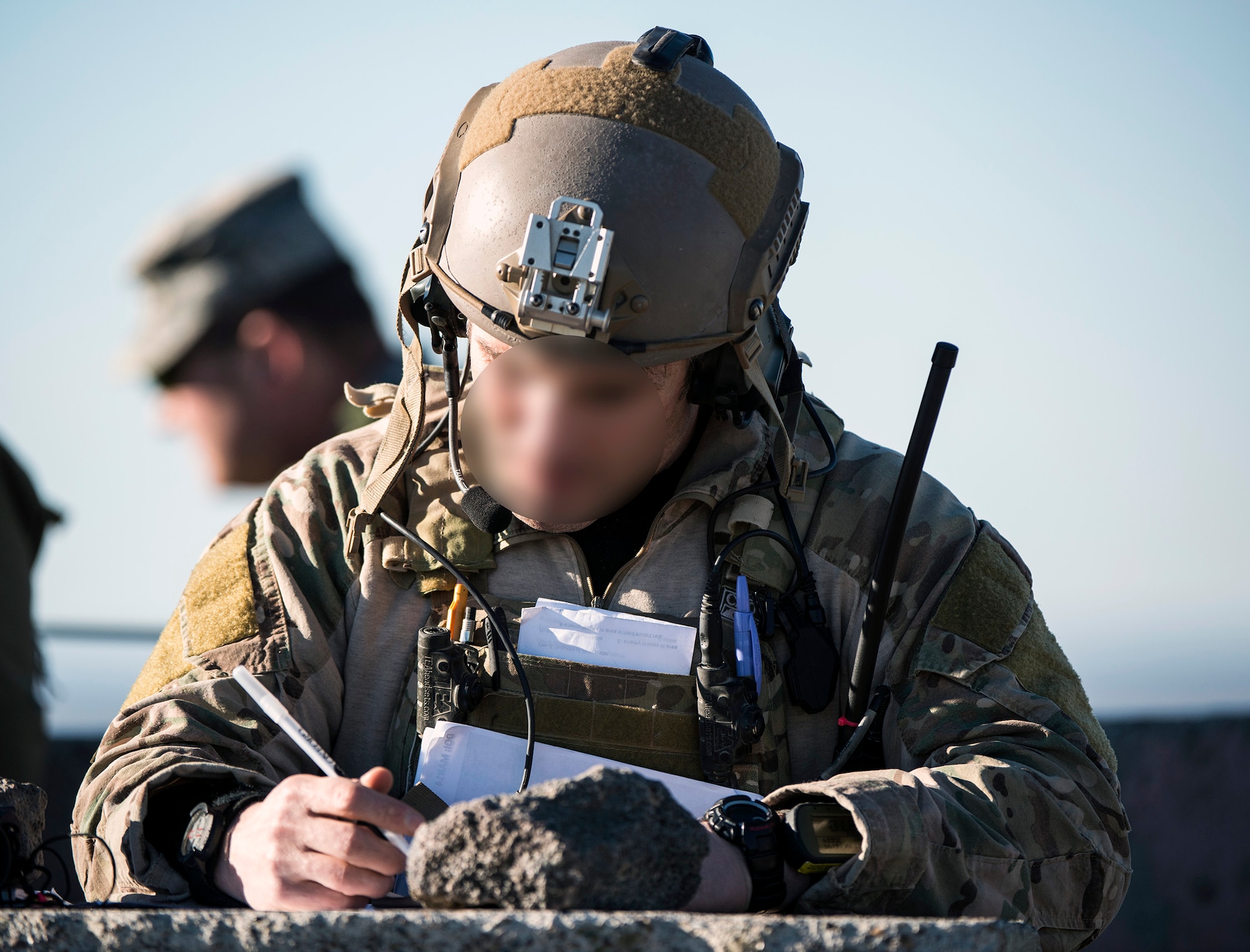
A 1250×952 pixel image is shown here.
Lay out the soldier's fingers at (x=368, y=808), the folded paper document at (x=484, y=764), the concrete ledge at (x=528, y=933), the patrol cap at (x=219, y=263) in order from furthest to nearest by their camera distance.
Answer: the patrol cap at (x=219, y=263), the folded paper document at (x=484, y=764), the soldier's fingers at (x=368, y=808), the concrete ledge at (x=528, y=933)

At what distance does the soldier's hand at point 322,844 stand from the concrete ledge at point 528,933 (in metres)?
0.26

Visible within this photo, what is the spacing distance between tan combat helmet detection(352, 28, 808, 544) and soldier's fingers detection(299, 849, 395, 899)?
88 cm

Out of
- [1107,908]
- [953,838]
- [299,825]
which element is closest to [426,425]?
[299,825]

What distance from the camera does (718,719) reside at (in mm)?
2330

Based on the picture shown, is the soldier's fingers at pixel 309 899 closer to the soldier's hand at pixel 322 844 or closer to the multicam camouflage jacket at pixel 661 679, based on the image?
the soldier's hand at pixel 322 844

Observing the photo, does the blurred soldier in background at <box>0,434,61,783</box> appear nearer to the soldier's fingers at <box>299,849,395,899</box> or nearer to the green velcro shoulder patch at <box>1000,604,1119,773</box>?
the soldier's fingers at <box>299,849,395,899</box>

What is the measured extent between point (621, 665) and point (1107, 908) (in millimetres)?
937

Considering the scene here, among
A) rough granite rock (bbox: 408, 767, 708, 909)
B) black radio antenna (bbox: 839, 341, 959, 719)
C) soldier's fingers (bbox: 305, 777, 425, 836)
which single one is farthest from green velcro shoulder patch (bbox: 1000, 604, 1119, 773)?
soldier's fingers (bbox: 305, 777, 425, 836)

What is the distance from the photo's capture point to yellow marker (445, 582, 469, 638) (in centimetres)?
245

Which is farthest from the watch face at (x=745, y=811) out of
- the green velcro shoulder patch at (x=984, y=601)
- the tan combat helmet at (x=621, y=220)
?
the tan combat helmet at (x=621, y=220)

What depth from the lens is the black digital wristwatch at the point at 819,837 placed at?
1.97 meters

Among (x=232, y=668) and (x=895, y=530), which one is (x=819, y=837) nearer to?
(x=895, y=530)

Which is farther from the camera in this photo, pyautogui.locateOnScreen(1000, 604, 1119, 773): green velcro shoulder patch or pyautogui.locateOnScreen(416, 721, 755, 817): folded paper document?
pyautogui.locateOnScreen(1000, 604, 1119, 773): green velcro shoulder patch

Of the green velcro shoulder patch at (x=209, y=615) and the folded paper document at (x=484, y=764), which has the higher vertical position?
the green velcro shoulder patch at (x=209, y=615)
